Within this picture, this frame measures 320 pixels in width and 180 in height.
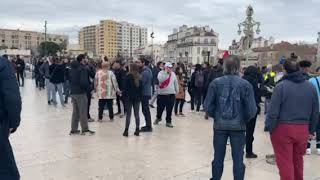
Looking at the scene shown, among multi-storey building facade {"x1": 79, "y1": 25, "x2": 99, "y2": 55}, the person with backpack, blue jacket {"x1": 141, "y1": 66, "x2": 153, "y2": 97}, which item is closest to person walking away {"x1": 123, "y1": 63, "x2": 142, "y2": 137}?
blue jacket {"x1": 141, "y1": 66, "x2": 153, "y2": 97}

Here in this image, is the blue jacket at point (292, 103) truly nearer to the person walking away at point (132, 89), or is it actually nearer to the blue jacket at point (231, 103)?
the blue jacket at point (231, 103)

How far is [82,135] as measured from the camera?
9.26 metres

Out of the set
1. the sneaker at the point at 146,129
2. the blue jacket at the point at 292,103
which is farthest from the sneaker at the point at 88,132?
the blue jacket at the point at 292,103

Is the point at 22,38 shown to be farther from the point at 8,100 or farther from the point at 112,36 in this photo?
the point at 8,100

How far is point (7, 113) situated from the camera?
3971 millimetres

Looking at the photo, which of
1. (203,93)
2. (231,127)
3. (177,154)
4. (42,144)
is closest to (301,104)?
(231,127)

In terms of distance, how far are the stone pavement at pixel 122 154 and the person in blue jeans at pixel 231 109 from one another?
3.74ft

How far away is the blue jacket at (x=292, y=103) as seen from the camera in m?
5.13

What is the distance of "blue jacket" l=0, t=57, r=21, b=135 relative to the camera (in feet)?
12.8

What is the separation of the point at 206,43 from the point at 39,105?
102 m

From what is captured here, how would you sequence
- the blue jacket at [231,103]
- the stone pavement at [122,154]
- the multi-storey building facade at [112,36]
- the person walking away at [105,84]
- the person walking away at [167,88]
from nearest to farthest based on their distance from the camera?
the blue jacket at [231,103], the stone pavement at [122,154], the person walking away at [167,88], the person walking away at [105,84], the multi-storey building facade at [112,36]

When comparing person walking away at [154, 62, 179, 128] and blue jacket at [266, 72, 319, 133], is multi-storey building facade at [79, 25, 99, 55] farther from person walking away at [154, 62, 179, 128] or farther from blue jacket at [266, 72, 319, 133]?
blue jacket at [266, 72, 319, 133]

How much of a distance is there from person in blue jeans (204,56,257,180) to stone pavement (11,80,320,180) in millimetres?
1141

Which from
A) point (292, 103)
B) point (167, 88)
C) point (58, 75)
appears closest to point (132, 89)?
point (167, 88)
